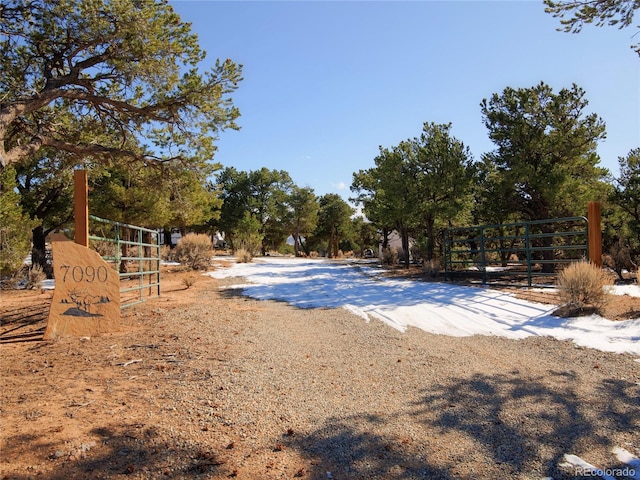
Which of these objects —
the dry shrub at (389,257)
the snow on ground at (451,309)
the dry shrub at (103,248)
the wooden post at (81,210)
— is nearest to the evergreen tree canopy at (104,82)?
the wooden post at (81,210)

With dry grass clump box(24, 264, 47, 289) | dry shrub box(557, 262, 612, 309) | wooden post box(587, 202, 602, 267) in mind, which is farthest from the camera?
dry grass clump box(24, 264, 47, 289)

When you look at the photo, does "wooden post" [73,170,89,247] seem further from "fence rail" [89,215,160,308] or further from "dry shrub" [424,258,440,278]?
"dry shrub" [424,258,440,278]

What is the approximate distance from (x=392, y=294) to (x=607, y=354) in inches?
230

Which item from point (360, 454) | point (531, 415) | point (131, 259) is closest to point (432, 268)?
point (131, 259)

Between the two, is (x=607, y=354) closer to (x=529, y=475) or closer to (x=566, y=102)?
(x=529, y=475)

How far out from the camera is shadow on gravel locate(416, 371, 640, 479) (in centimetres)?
285

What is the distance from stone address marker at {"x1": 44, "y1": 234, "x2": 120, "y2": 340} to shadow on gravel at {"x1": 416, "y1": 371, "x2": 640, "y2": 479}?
4.98 metres

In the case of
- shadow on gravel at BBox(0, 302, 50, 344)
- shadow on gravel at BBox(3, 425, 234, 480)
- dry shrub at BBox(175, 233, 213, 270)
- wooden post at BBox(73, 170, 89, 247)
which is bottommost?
shadow on gravel at BBox(3, 425, 234, 480)

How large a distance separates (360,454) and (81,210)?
5917mm

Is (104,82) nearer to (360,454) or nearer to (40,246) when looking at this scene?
(360,454)

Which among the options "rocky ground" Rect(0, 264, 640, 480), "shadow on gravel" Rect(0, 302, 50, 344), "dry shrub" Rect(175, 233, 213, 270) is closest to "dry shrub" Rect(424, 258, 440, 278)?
"rocky ground" Rect(0, 264, 640, 480)

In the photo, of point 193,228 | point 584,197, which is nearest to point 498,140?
point 584,197

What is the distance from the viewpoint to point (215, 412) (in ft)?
11.1

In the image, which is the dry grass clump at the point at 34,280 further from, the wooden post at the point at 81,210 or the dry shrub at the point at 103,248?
the wooden post at the point at 81,210
